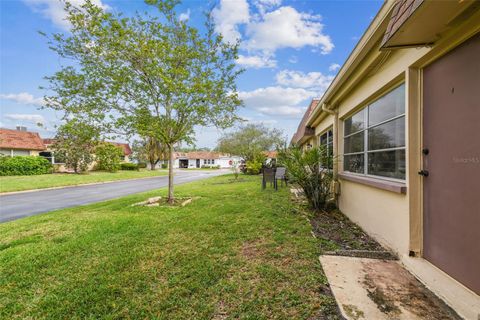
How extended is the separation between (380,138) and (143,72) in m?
6.23

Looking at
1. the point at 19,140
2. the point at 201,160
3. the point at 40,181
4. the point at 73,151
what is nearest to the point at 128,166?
the point at 73,151

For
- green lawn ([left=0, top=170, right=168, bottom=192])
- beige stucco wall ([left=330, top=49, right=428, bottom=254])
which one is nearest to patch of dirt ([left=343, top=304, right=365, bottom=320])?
beige stucco wall ([left=330, top=49, right=428, bottom=254])

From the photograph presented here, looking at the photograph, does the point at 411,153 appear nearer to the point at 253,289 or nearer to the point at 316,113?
the point at 253,289

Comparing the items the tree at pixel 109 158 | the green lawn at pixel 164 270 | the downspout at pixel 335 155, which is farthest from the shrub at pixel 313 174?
the tree at pixel 109 158

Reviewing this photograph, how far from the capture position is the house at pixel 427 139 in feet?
6.76

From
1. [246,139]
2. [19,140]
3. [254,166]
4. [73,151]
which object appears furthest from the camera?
[246,139]

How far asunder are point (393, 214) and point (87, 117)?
25.3 feet

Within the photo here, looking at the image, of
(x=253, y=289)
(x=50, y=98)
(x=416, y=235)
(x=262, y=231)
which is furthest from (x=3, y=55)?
(x=416, y=235)

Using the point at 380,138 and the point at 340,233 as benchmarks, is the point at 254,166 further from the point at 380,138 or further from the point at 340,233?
the point at 380,138

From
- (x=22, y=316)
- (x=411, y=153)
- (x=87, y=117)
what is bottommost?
(x=22, y=316)

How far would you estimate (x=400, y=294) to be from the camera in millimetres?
2219

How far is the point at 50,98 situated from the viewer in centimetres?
625

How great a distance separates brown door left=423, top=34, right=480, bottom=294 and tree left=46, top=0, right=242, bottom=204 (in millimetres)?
5312

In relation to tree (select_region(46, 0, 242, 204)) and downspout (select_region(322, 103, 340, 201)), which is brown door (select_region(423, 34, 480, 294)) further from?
tree (select_region(46, 0, 242, 204))
